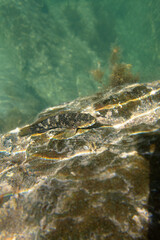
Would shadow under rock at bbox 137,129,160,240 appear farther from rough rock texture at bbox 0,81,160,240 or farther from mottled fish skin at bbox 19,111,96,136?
mottled fish skin at bbox 19,111,96,136

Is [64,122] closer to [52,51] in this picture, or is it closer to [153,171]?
[153,171]

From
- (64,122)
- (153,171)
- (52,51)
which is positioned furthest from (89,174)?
(52,51)

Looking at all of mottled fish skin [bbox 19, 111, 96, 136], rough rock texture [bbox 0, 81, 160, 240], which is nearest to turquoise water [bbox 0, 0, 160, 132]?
mottled fish skin [bbox 19, 111, 96, 136]

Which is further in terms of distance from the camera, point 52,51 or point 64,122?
point 52,51

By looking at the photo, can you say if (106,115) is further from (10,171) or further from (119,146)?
(10,171)

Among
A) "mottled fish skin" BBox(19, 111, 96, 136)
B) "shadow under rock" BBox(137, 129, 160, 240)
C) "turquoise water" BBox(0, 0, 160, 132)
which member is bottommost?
"shadow under rock" BBox(137, 129, 160, 240)
